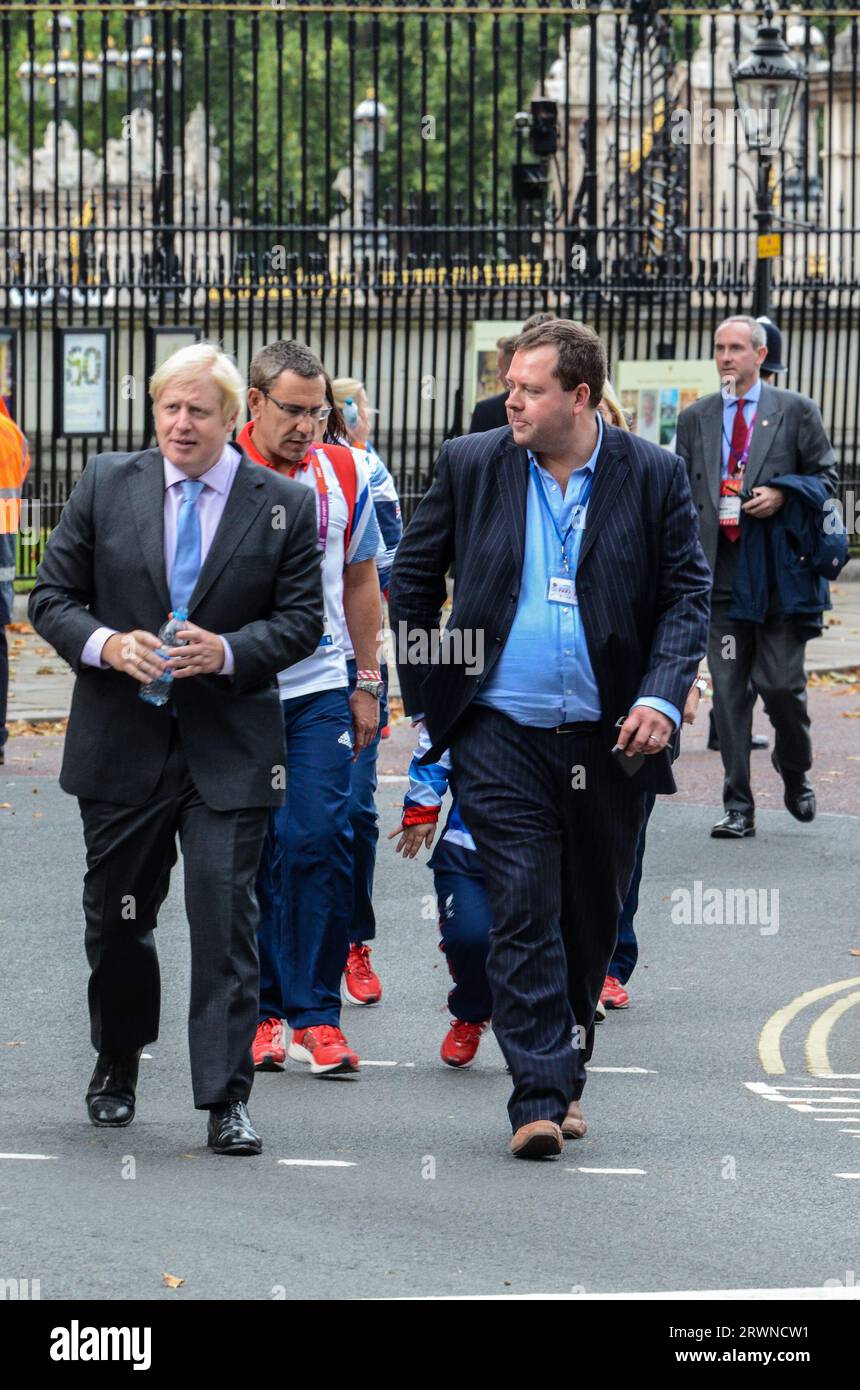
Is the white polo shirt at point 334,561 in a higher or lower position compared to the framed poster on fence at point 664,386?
lower

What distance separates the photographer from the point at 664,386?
59.1 feet

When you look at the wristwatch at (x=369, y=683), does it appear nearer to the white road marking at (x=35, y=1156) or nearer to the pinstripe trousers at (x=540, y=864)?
the pinstripe trousers at (x=540, y=864)

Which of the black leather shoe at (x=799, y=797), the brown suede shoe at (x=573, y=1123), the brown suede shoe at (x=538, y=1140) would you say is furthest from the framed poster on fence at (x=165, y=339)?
the brown suede shoe at (x=538, y=1140)

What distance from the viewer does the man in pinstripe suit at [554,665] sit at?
18.0ft

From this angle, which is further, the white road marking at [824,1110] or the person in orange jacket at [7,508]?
the person in orange jacket at [7,508]

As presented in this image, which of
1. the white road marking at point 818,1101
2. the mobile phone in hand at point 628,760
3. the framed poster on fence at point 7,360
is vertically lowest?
the white road marking at point 818,1101

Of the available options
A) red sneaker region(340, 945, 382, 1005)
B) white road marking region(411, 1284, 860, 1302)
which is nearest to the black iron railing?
red sneaker region(340, 945, 382, 1005)

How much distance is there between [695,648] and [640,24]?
14482 mm

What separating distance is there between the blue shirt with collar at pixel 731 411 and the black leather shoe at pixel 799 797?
50.7 inches

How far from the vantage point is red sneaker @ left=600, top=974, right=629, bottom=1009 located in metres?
7.23

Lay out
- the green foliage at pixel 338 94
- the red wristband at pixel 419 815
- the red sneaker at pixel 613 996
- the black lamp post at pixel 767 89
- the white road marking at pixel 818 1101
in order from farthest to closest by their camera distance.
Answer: the green foliage at pixel 338 94
the black lamp post at pixel 767 89
the red sneaker at pixel 613 996
the white road marking at pixel 818 1101
the red wristband at pixel 419 815

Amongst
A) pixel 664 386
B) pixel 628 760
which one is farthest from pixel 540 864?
pixel 664 386

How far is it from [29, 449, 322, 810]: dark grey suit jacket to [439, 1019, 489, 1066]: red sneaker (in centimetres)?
127

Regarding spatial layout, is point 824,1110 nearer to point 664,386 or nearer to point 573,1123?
point 573,1123
